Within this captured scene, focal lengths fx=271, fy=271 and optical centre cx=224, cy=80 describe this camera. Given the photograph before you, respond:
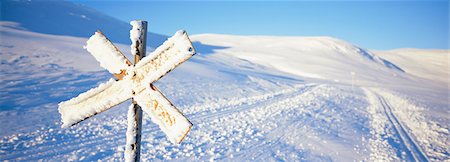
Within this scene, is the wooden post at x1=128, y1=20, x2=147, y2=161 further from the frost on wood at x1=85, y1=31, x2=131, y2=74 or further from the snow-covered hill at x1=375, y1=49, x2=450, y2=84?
the snow-covered hill at x1=375, y1=49, x2=450, y2=84

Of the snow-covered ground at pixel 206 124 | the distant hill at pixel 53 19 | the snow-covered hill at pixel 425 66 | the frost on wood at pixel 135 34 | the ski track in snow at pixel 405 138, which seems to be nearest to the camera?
A: the frost on wood at pixel 135 34

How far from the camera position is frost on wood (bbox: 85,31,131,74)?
5.94 ft

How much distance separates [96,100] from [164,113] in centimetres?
53

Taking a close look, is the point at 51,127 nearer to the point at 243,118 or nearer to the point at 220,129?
the point at 220,129

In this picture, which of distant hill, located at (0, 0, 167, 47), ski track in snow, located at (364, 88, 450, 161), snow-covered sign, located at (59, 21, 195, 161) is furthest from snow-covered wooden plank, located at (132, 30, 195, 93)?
distant hill, located at (0, 0, 167, 47)

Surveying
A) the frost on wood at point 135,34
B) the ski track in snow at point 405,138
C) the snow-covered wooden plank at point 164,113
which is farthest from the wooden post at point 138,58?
the ski track in snow at point 405,138

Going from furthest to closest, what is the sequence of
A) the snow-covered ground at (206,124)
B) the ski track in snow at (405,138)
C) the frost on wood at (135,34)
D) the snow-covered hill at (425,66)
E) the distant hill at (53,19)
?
1. the snow-covered hill at (425,66)
2. the distant hill at (53,19)
3. the ski track in snow at (405,138)
4. the snow-covered ground at (206,124)
5. the frost on wood at (135,34)

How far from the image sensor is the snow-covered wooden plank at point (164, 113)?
159 centimetres

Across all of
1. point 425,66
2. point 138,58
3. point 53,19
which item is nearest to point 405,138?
point 138,58

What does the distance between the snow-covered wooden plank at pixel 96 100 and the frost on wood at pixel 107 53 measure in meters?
0.10

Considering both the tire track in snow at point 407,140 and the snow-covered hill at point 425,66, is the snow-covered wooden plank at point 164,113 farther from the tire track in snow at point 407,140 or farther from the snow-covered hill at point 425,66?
the snow-covered hill at point 425,66

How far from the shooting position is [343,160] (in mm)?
6773

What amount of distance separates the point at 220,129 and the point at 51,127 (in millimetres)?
4611

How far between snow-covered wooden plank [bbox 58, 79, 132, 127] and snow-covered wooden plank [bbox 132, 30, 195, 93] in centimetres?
11
